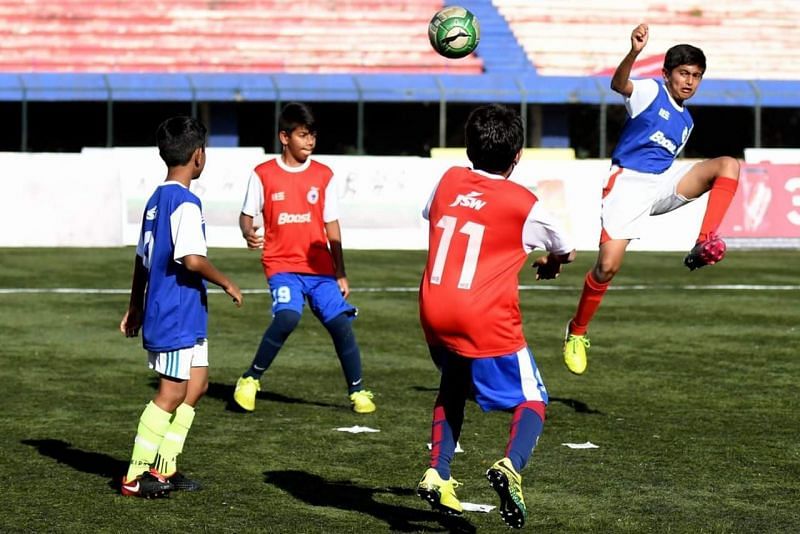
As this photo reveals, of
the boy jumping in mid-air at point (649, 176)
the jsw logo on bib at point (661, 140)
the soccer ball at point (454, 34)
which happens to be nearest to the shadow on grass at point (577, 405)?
the boy jumping in mid-air at point (649, 176)

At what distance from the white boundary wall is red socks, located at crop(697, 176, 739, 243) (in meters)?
12.8

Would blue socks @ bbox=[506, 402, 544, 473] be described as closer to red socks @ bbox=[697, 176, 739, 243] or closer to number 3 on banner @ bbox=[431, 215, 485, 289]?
number 3 on banner @ bbox=[431, 215, 485, 289]

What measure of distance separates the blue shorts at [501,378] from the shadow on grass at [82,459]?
2.01 m

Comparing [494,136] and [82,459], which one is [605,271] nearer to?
[82,459]

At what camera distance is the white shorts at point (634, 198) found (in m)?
10.3

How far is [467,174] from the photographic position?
20.1 feet

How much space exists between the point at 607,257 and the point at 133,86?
28.3 m

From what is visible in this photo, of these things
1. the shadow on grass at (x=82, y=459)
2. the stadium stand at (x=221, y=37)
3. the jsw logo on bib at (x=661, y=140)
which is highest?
the stadium stand at (x=221, y=37)

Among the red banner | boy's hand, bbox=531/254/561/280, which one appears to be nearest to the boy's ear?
boy's hand, bbox=531/254/561/280

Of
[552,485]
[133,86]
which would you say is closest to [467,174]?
[552,485]

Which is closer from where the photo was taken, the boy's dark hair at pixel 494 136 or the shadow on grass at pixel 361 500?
the boy's dark hair at pixel 494 136

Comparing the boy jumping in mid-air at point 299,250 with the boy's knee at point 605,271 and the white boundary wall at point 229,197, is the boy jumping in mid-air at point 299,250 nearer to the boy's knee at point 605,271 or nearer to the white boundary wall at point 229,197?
the boy's knee at point 605,271

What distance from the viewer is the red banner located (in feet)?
79.7

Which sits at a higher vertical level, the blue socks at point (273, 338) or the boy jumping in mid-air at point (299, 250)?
the boy jumping in mid-air at point (299, 250)
